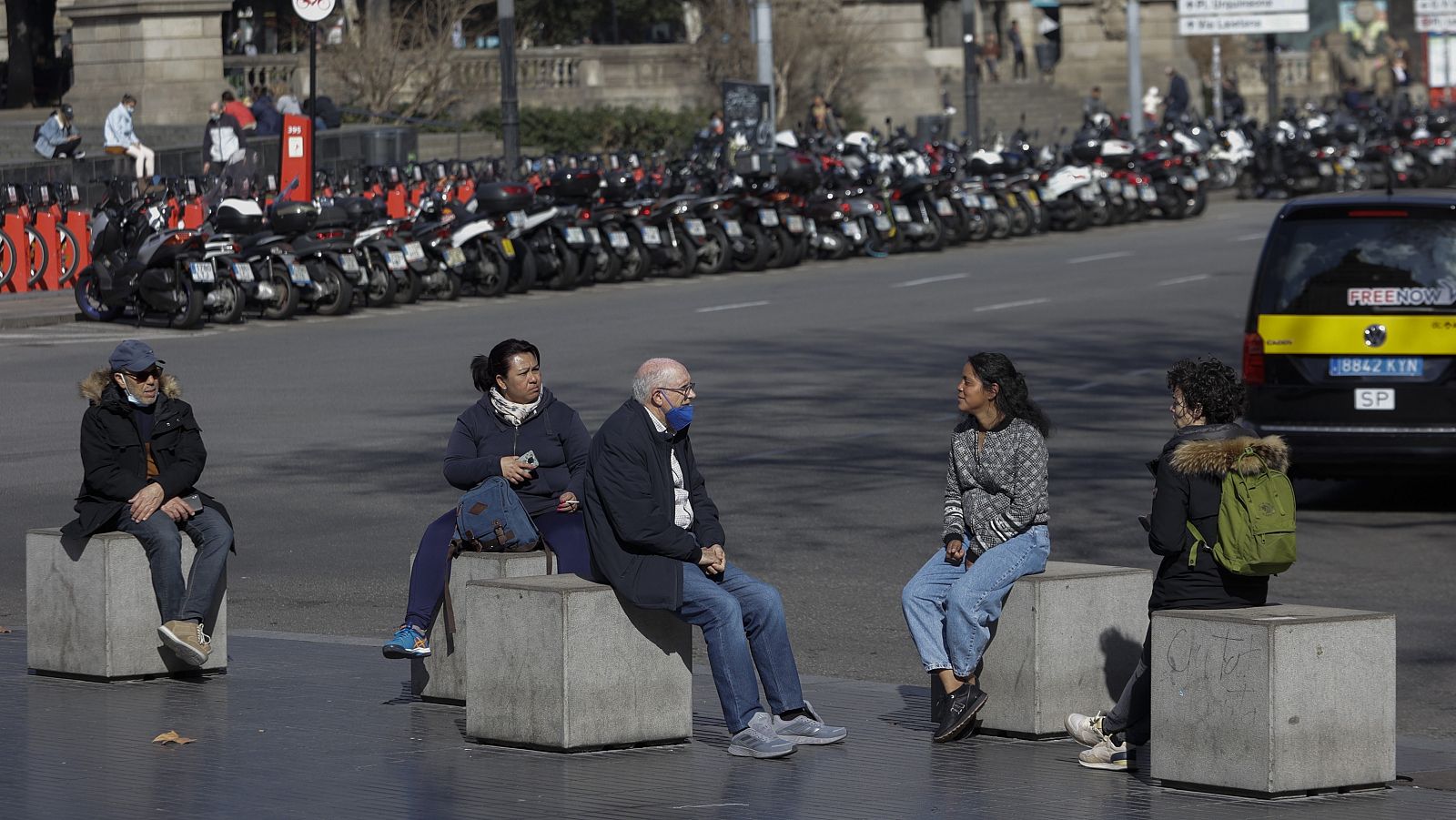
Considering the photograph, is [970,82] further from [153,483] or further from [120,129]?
[153,483]

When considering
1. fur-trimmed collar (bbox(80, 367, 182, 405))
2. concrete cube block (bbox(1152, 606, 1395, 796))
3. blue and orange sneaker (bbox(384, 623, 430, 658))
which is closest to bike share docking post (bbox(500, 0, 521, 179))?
fur-trimmed collar (bbox(80, 367, 182, 405))

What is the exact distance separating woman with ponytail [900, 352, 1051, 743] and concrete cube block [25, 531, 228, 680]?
110 inches

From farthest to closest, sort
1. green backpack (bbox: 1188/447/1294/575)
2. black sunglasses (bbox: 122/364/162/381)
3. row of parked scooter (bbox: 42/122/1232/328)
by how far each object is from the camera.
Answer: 1. row of parked scooter (bbox: 42/122/1232/328)
2. black sunglasses (bbox: 122/364/162/381)
3. green backpack (bbox: 1188/447/1294/575)

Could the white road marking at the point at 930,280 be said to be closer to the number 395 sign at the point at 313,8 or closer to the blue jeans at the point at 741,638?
the number 395 sign at the point at 313,8

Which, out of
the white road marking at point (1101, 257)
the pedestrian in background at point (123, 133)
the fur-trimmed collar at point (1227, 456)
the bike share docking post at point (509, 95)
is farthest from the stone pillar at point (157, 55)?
the fur-trimmed collar at point (1227, 456)

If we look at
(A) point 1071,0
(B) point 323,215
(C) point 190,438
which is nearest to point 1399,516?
(C) point 190,438

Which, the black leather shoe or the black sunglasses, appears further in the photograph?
the black sunglasses

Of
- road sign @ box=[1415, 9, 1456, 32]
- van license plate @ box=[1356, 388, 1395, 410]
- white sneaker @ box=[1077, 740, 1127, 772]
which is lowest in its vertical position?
white sneaker @ box=[1077, 740, 1127, 772]

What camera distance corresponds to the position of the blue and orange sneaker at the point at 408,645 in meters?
8.48

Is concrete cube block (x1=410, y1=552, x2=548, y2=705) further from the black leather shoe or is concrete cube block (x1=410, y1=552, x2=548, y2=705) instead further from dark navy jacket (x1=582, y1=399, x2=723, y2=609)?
the black leather shoe

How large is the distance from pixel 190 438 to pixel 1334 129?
4040 centimetres

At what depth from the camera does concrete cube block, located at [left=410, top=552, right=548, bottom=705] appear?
8.49m

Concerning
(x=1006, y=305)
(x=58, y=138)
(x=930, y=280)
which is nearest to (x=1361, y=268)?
(x=1006, y=305)

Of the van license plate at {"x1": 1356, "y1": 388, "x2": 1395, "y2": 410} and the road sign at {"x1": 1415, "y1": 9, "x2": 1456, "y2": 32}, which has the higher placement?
the road sign at {"x1": 1415, "y1": 9, "x2": 1456, "y2": 32}
